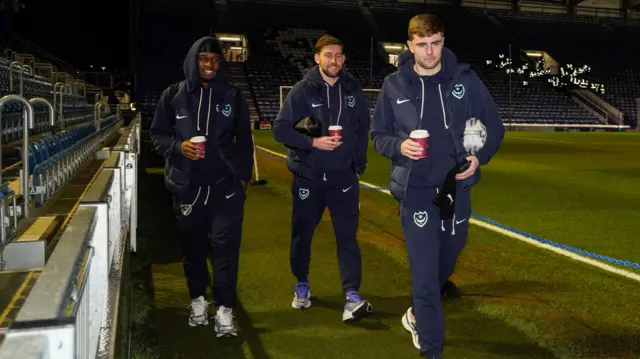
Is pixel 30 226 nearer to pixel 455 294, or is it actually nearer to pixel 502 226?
pixel 455 294

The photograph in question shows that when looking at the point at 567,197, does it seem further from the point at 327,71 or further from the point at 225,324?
the point at 225,324

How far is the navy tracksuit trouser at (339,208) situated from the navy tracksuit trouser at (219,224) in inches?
18.7

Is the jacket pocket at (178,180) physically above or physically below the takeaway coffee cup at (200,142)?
below

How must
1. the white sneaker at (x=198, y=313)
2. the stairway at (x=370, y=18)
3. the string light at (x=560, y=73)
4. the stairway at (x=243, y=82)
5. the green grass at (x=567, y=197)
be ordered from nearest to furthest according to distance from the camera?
the white sneaker at (x=198, y=313) < the green grass at (x=567, y=197) < the stairway at (x=243, y=82) < the string light at (x=560, y=73) < the stairway at (x=370, y=18)

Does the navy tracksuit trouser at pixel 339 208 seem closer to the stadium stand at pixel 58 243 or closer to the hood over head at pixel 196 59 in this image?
the hood over head at pixel 196 59

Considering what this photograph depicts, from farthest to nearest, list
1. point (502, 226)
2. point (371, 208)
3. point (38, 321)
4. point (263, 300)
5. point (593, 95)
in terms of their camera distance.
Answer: point (593, 95) < point (371, 208) < point (502, 226) < point (263, 300) < point (38, 321)

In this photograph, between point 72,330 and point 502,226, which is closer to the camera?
point 72,330

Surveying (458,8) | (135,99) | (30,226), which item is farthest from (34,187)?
(458,8)

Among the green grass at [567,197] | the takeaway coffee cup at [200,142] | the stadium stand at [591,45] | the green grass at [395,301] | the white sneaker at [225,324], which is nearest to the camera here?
the takeaway coffee cup at [200,142]

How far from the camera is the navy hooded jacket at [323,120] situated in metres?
3.83

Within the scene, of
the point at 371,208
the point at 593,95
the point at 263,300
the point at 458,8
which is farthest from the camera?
the point at 458,8

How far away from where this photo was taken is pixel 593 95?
42.3 m

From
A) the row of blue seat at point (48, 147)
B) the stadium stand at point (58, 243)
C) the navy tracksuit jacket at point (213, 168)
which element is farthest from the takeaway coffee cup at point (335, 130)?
the row of blue seat at point (48, 147)

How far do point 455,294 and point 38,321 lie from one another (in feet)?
12.4
